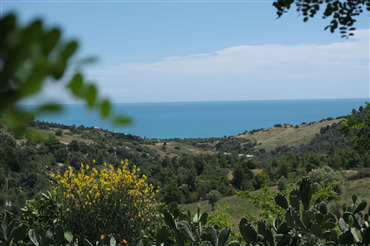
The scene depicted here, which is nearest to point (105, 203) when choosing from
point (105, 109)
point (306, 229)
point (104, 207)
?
point (104, 207)

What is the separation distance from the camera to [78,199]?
4.11 m

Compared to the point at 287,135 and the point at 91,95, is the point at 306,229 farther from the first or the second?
the point at 287,135

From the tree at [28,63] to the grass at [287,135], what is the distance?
198 feet

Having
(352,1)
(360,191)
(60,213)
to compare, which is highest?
(352,1)

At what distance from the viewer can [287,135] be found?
65.5 meters

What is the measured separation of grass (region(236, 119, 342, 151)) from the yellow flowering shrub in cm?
5676

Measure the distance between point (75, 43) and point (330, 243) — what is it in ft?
7.12

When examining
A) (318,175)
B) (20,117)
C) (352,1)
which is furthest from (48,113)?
(318,175)

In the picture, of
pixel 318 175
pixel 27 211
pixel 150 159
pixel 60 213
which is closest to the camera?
pixel 27 211

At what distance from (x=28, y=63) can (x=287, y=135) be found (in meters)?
69.4

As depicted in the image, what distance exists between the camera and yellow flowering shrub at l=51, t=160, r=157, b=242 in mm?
4016

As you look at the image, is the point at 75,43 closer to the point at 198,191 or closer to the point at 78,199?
the point at 78,199

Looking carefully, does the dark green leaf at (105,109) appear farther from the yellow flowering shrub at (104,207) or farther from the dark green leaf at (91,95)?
the yellow flowering shrub at (104,207)

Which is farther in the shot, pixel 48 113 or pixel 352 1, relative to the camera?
pixel 352 1
